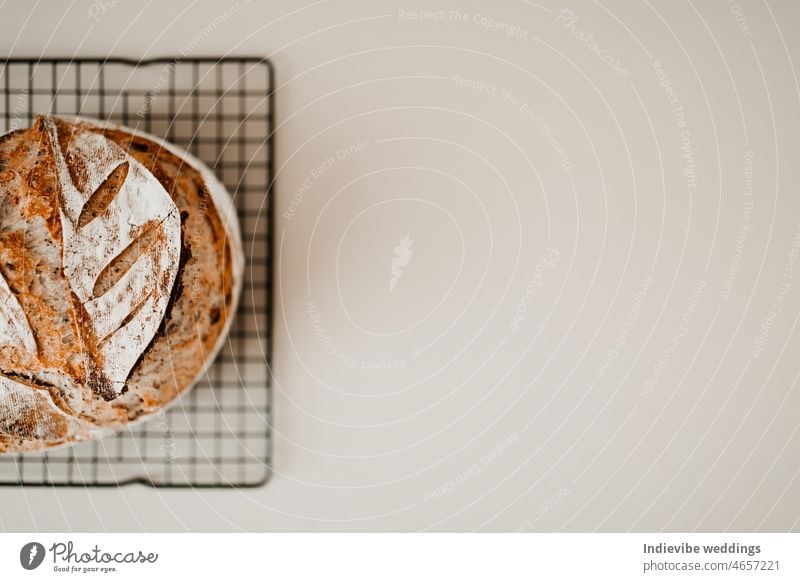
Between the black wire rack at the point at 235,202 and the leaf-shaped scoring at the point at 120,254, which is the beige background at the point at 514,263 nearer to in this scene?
the black wire rack at the point at 235,202

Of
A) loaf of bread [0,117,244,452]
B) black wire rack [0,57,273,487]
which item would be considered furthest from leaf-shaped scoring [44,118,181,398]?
black wire rack [0,57,273,487]

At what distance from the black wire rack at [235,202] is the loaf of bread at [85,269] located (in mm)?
112

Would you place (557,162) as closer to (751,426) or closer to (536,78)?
(536,78)

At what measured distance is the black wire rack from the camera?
1.86ft

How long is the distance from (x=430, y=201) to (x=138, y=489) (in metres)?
0.47

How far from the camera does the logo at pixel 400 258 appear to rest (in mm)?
582

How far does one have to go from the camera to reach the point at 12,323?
1.46 feet
